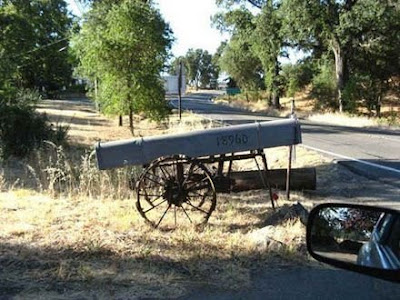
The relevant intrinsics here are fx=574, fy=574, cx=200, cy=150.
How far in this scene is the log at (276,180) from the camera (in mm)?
9133

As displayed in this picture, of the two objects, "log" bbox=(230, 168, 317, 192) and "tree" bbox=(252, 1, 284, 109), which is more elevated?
"tree" bbox=(252, 1, 284, 109)

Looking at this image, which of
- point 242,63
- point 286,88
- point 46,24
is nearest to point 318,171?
point 286,88

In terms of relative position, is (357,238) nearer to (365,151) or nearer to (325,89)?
(365,151)

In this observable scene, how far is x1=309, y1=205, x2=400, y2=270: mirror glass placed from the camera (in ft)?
7.72

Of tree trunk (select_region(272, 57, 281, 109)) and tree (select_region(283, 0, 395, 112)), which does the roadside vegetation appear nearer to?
tree (select_region(283, 0, 395, 112))

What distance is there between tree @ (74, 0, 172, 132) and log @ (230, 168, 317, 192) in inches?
403

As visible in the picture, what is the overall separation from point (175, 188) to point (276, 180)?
8.24ft

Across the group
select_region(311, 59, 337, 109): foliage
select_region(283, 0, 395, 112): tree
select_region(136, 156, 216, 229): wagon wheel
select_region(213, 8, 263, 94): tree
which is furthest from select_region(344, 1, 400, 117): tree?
select_region(136, 156, 216, 229): wagon wheel

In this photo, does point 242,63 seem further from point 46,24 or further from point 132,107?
point 132,107

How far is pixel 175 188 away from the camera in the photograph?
7645 mm

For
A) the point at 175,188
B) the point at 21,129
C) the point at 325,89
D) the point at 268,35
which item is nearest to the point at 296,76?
the point at 325,89

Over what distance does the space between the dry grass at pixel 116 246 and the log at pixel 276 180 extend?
0.24 m

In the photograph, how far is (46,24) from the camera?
63812mm

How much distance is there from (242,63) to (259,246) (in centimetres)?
5751
